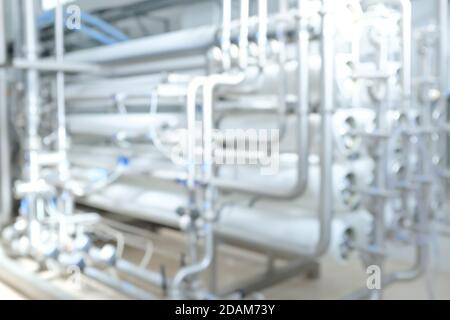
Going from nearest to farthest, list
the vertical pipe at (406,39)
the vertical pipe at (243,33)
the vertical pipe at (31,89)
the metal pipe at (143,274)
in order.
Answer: the vertical pipe at (406,39)
the vertical pipe at (243,33)
the metal pipe at (143,274)
the vertical pipe at (31,89)

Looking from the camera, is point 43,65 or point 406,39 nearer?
point 406,39

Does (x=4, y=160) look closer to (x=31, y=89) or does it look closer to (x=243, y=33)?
(x=31, y=89)

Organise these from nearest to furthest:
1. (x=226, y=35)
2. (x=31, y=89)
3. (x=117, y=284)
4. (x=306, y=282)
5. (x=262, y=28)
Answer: (x=262, y=28) → (x=226, y=35) → (x=117, y=284) → (x=31, y=89) → (x=306, y=282)

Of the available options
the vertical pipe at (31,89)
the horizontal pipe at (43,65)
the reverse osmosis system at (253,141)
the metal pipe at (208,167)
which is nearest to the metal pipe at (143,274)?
the reverse osmosis system at (253,141)

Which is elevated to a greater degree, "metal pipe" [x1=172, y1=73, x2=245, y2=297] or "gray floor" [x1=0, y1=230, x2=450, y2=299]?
"metal pipe" [x1=172, y1=73, x2=245, y2=297]

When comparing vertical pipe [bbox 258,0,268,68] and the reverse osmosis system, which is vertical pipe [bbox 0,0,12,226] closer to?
the reverse osmosis system

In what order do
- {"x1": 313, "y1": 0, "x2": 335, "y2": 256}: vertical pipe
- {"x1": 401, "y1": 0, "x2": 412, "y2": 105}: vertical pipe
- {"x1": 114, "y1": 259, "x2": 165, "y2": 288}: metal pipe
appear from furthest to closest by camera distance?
{"x1": 114, "y1": 259, "x2": 165, "y2": 288}: metal pipe → {"x1": 401, "y1": 0, "x2": 412, "y2": 105}: vertical pipe → {"x1": 313, "y1": 0, "x2": 335, "y2": 256}: vertical pipe

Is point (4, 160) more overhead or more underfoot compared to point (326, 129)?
more underfoot

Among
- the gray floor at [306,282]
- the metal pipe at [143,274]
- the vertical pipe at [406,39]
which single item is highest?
the vertical pipe at [406,39]

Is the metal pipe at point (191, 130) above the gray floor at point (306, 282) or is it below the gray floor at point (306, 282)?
above

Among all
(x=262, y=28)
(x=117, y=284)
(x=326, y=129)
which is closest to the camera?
(x=326, y=129)

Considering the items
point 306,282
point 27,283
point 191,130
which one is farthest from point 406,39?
point 27,283

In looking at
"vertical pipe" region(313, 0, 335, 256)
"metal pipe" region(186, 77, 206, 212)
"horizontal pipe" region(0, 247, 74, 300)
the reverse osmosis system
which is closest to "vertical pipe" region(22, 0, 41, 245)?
the reverse osmosis system

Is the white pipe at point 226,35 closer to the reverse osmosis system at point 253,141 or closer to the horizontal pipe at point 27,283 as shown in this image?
the reverse osmosis system at point 253,141
